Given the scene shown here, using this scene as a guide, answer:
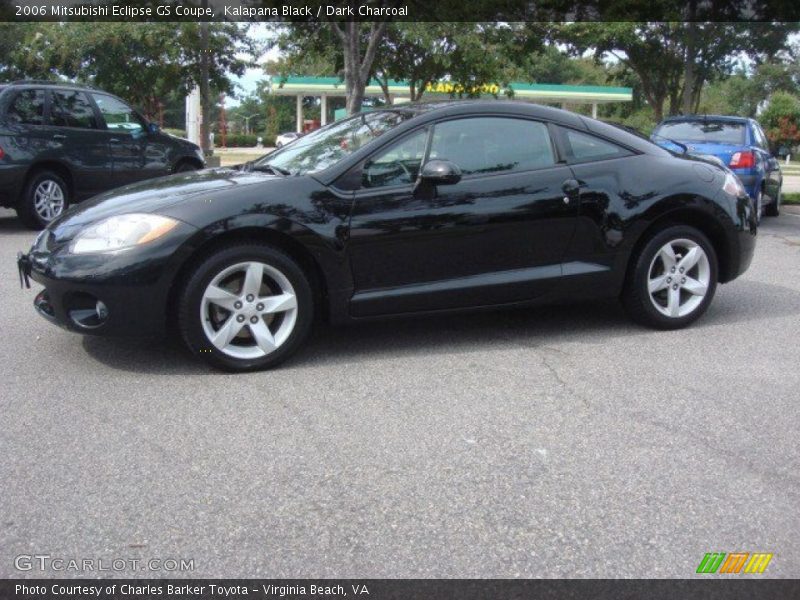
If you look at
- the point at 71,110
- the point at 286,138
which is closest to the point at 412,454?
the point at 71,110

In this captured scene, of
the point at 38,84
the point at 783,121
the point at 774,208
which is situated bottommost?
the point at 774,208

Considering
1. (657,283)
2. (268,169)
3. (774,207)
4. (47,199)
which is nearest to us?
(268,169)

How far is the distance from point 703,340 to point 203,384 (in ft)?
10.4

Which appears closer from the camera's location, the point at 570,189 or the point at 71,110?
the point at 570,189

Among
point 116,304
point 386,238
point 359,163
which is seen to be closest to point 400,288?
point 386,238

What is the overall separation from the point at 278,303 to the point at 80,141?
279 inches

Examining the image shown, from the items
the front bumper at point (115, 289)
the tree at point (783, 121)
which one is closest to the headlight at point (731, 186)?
the front bumper at point (115, 289)

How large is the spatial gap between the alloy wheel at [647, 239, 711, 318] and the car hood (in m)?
2.56

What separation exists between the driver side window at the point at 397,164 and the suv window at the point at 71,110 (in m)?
6.92

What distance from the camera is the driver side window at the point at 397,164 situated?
195 inches

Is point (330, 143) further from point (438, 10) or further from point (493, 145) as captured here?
point (438, 10)

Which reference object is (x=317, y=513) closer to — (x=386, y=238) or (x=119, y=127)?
(x=386, y=238)

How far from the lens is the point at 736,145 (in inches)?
455
